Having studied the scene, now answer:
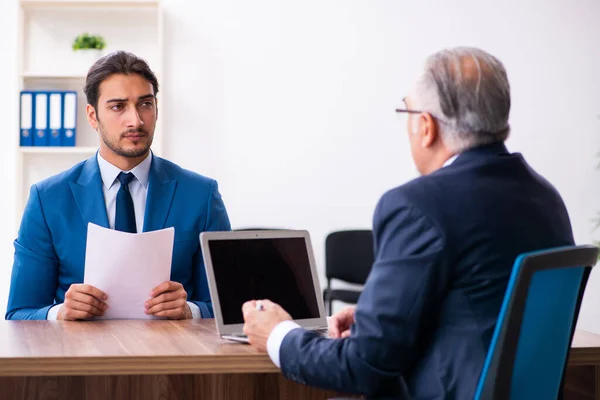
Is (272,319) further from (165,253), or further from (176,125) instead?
(176,125)

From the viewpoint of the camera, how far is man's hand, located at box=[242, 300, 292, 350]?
1628 mm

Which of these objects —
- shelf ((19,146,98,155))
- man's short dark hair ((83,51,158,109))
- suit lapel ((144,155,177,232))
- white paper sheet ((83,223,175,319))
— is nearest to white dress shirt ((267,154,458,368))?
white paper sheet ((83,223,175,319))

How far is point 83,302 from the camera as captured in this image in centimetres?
202

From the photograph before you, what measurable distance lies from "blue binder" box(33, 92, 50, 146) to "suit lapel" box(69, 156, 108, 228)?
7.98 feet

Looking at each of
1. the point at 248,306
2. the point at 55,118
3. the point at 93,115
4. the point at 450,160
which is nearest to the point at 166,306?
the point at 248,306

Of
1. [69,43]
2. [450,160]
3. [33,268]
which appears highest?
[69,43]

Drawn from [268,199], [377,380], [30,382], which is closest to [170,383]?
[30,382]

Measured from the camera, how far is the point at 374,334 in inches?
53.8

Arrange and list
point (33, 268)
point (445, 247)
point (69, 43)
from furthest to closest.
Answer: point (69, 43), point (33, 268), point (445, 247)

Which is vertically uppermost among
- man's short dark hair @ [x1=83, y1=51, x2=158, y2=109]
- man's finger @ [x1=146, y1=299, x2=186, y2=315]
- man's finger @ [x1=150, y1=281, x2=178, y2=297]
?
man's short dark hair @ [x1=83, y1=51, x2=158, y2=109]

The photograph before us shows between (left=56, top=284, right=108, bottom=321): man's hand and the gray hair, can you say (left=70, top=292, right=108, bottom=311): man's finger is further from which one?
the gray hair

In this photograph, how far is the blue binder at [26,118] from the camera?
4676 mm

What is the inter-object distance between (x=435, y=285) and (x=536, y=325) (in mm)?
185

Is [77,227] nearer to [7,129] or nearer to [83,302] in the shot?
[83,302]
